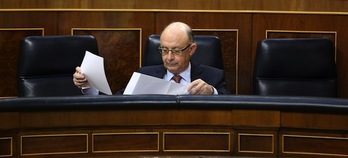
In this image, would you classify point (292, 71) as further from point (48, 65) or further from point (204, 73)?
point (48, 65)

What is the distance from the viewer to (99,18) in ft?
13.8

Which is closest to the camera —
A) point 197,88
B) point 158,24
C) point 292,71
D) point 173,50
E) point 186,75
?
point 197,88

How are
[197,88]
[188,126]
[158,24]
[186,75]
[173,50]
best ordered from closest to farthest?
1. [188,126]
2. [197,88]
3. [173,50]
4. [186,75]
5. [158,24]

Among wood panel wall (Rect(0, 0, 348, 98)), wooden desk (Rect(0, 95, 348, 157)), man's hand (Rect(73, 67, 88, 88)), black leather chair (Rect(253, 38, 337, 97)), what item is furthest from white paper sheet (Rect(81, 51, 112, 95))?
wood panel wall (Rect(0, 0, 348, 98))

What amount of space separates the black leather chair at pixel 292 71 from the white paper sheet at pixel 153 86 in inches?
34.7

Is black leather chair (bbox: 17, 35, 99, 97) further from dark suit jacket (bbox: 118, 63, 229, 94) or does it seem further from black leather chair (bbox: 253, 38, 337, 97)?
black leather chair (bbox: 253, 38, 337, 97)

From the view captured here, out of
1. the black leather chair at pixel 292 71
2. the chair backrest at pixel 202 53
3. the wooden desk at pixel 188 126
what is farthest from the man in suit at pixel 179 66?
the wooden desk at pixel 188 126

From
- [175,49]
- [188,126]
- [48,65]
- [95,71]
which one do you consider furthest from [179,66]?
[188,126]

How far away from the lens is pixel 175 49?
130 inches

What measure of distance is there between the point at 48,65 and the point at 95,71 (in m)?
0.47

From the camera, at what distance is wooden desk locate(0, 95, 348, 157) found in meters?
2.41

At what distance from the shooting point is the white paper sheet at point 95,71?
10.1 feet

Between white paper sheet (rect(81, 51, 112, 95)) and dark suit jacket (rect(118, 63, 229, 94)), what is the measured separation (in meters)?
0.40

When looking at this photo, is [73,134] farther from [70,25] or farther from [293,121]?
[70,25]
